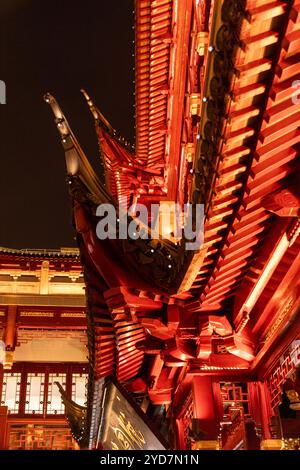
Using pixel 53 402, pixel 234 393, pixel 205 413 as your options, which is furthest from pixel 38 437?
pixel 205 413

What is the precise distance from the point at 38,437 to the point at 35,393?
185 cm

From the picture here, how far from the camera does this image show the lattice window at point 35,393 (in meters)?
26.2

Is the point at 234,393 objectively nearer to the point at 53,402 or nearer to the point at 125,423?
the point at 125,423

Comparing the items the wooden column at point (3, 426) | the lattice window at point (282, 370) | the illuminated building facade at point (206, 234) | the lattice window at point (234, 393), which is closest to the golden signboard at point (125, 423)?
the illuminated building facade at point (206, 234)

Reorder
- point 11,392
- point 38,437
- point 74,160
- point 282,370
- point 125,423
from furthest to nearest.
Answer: point 11,392 < point 38,437 < point 125,423 < point 74,160 < point 282,370

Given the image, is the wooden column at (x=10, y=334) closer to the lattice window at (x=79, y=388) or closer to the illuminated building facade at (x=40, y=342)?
the illuminated building facade at (x=40, y=342)

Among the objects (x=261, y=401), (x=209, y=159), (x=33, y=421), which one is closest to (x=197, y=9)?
(x=209, y=159)

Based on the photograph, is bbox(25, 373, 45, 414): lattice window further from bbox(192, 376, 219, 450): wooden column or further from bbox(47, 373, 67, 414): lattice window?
bbox(192, 376, 219, 450): wooden column

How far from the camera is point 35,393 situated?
26500 mm

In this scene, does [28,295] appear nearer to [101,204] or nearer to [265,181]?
[101,204]

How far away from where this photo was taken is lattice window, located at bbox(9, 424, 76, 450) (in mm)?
25734

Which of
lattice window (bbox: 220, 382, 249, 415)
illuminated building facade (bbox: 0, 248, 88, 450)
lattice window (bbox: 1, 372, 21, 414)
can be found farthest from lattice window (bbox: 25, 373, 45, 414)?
lattice window (bbox: 220, 382, 249, 415)

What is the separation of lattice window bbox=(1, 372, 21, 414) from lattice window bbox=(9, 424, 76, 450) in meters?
0.83

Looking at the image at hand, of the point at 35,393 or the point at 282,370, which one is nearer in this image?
the point at 282,370
